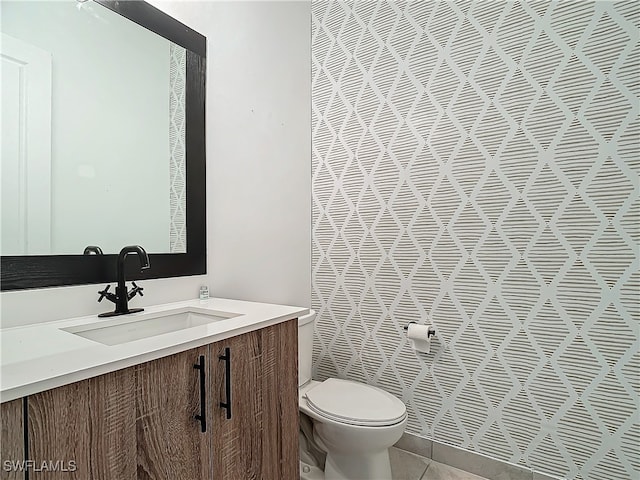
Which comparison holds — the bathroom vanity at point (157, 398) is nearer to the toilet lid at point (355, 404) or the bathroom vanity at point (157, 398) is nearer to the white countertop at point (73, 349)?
the white countertop at point (73, 349)

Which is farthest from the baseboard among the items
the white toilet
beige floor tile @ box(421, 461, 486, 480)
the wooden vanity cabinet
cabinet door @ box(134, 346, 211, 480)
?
cabinet door @ box(134, 346, 211, 480)

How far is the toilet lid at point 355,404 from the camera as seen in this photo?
147 centimetres

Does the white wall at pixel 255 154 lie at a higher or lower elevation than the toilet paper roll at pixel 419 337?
higher

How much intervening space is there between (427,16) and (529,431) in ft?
6.29

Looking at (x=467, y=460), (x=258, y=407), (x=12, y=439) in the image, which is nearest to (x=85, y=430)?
(x=12, y=439)

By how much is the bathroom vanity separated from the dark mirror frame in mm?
132

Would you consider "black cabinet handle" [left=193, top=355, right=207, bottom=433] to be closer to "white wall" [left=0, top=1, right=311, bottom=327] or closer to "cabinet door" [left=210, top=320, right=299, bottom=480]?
"cabinet door" [left=210, top=320, right=299, bottom=480]

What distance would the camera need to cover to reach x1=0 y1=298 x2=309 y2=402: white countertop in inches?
26.2

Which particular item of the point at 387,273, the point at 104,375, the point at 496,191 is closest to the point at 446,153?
the point at 496,191

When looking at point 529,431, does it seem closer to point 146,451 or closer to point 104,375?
point 146,451

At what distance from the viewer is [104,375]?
2.45 feet

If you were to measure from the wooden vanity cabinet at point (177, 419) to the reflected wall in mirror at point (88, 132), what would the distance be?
1.82 feet

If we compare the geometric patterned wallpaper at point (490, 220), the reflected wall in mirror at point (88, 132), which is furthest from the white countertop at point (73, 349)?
the geometric patterned wallpaper at point (490, 220)

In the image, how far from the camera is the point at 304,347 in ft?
5.93
